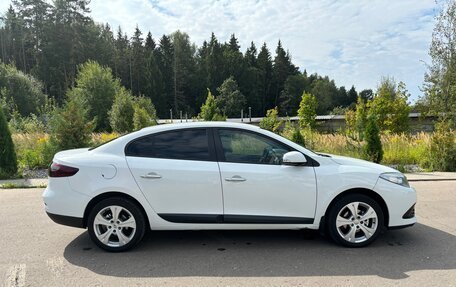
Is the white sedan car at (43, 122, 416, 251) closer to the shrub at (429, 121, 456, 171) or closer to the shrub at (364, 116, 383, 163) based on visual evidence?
the shrub at (364, 116, 383, 163)

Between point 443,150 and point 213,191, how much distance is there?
32.5 ft

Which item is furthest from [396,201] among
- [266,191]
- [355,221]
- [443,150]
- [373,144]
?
[443,150]

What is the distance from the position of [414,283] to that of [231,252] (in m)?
2.04

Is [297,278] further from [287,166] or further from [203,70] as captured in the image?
[203,70]

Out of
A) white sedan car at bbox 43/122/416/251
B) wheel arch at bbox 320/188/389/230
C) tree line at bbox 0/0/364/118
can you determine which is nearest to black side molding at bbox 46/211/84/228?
white sedan car at bbox 43/122/416/251

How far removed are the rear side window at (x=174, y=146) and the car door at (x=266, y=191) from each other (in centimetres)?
28

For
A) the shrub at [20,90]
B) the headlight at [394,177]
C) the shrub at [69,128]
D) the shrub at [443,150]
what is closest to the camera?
the headlight at [394,177]

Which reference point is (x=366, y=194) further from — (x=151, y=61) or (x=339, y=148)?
(x=151, y=61)

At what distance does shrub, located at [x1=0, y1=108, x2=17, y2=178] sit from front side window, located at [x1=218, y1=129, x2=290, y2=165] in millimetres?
8301

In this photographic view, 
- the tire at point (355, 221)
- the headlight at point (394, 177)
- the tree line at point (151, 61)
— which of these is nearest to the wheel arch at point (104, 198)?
the tire at point (355, 221)

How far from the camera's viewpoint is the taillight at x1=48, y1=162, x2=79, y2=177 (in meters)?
4.53

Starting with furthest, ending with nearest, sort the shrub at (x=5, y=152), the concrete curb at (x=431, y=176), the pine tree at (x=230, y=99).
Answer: the pine tree at (x=230, y=99), the shrub at (x=5, y=152), the concrete curb at (x=431, y=176)

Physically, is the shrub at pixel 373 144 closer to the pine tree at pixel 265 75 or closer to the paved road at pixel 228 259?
the paved road at pixel 228 259

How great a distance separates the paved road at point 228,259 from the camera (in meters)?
3.82
